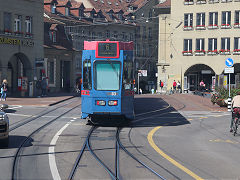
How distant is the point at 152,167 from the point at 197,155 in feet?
8.24

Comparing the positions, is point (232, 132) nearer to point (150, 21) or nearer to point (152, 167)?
point (152, 167)

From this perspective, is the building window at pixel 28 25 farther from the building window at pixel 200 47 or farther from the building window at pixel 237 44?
the building window at pixel 237 44

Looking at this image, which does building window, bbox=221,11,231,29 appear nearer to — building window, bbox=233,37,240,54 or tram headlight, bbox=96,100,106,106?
A: building window, bbox=233,37,240,54

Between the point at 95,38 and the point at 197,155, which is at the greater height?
the point at 95,38

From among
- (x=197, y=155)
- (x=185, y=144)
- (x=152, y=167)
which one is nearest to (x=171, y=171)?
(x=152, y=167)

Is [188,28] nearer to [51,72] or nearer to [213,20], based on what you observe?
[213,20]

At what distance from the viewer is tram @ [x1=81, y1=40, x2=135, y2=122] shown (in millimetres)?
19812

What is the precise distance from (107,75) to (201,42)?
42.6 metres

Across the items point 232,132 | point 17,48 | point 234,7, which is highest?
point 234,7

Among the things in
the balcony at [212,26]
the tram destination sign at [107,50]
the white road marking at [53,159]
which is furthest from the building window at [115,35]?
the white road marking at [53,159]

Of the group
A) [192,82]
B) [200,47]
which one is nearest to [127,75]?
[200,47]

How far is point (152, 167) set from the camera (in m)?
10.9

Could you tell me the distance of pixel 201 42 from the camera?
61000 mm

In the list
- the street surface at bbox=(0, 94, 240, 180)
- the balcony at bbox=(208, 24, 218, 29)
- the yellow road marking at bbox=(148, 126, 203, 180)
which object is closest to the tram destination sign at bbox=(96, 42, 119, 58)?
the street surface at bbox=(0, 94, 240, 180)
